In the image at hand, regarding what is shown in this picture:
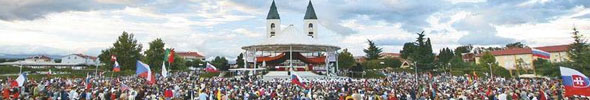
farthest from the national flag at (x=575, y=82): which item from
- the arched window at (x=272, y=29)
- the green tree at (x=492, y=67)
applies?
the arched window at (x=272, y=29)

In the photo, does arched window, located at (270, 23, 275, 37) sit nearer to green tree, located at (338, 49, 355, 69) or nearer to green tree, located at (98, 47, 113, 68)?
green tree, located at (338, 49, 355, 69)

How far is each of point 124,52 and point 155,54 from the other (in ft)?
11.3

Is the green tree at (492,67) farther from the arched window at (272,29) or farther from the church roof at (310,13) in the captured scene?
the arched window at (272,29)

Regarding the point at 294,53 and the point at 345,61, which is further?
the point at 345,61

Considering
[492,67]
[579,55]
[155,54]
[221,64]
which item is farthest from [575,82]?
[221,64]

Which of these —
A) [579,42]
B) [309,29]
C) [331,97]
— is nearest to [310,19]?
[309,29]

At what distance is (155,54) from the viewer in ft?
157

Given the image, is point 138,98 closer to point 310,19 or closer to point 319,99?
point 319,99

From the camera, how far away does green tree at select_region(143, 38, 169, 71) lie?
47.4m

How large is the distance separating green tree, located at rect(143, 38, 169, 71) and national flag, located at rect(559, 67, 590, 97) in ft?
144

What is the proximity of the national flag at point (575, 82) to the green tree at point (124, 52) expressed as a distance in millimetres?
44877

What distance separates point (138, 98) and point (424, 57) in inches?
1847

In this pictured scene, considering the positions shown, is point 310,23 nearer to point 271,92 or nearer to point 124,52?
point 124,52

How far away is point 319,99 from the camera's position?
13133 mm
